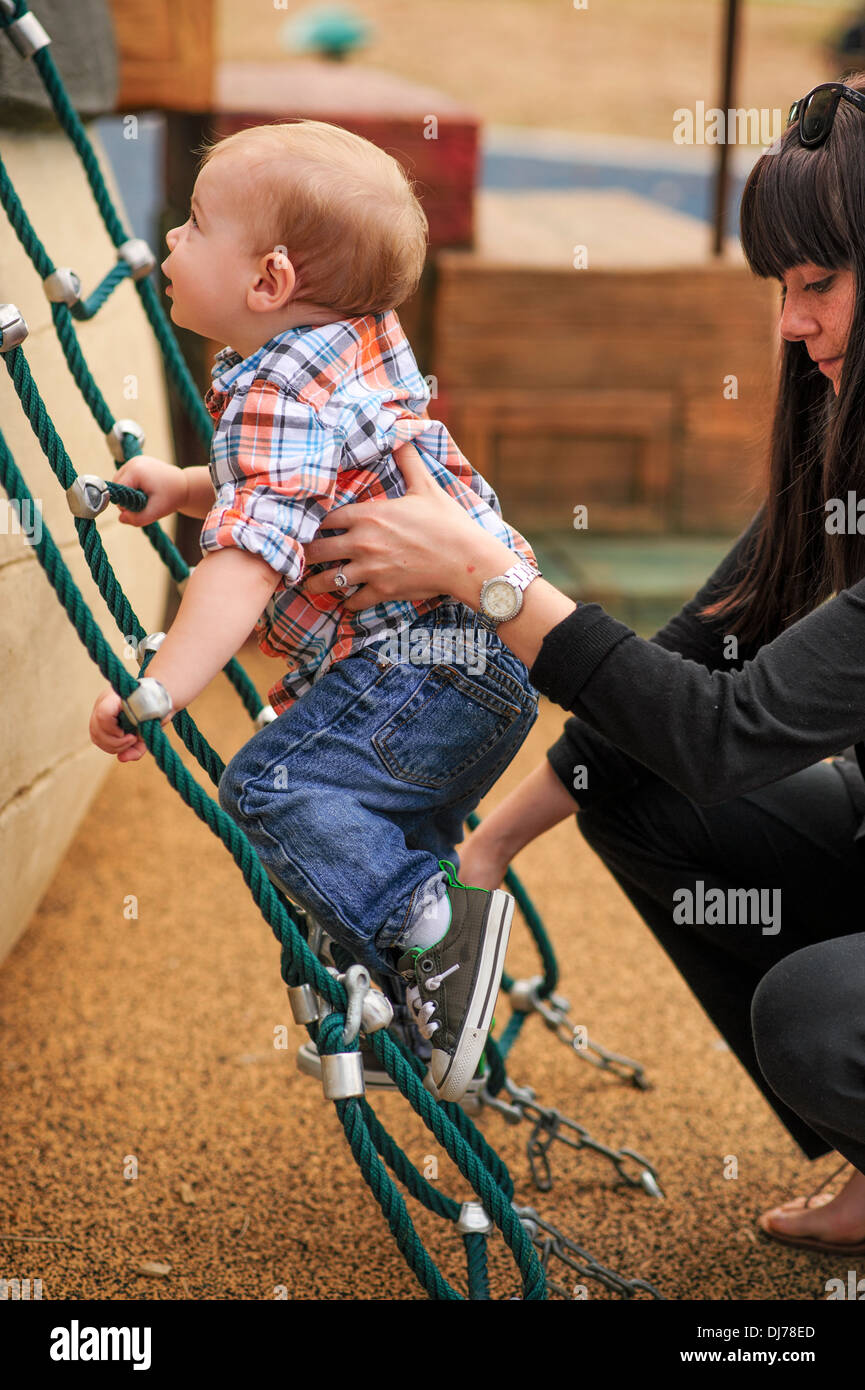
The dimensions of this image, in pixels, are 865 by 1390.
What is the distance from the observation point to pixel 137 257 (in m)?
1.85

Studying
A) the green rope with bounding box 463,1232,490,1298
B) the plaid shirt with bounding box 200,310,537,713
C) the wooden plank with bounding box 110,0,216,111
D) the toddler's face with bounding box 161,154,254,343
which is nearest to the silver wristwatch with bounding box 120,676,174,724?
the plaid shirt with bounding box 200,310,537,713

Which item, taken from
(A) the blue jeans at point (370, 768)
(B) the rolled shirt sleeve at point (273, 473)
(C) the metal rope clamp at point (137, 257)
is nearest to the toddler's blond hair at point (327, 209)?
(B) the rolled shirt sleeve at point (273, 473)

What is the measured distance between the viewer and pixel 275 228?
1362 mm

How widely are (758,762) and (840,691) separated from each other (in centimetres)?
11

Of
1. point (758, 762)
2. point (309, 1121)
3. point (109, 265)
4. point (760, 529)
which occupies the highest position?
point (109, 265)

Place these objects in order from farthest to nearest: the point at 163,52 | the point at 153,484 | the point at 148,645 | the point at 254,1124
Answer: the point at 163,52, the point at 254,1124, the point at 153,484, the point at 148,645

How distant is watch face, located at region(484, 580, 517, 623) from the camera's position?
4.46ft

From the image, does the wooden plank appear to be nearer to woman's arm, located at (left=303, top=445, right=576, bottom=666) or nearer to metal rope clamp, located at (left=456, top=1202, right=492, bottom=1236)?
woman's arm, located at (left=303, top=445, right=576, bottom=666)

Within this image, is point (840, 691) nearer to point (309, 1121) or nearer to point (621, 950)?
point (309, 1121)

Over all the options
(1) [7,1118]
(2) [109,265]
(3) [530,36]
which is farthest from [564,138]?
(1) [7,1118]

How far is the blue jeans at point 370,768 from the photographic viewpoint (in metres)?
1.43

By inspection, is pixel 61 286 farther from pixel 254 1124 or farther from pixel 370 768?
pixel 254 1124

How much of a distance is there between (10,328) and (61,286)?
297mm

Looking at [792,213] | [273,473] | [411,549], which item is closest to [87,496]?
[273,473]
